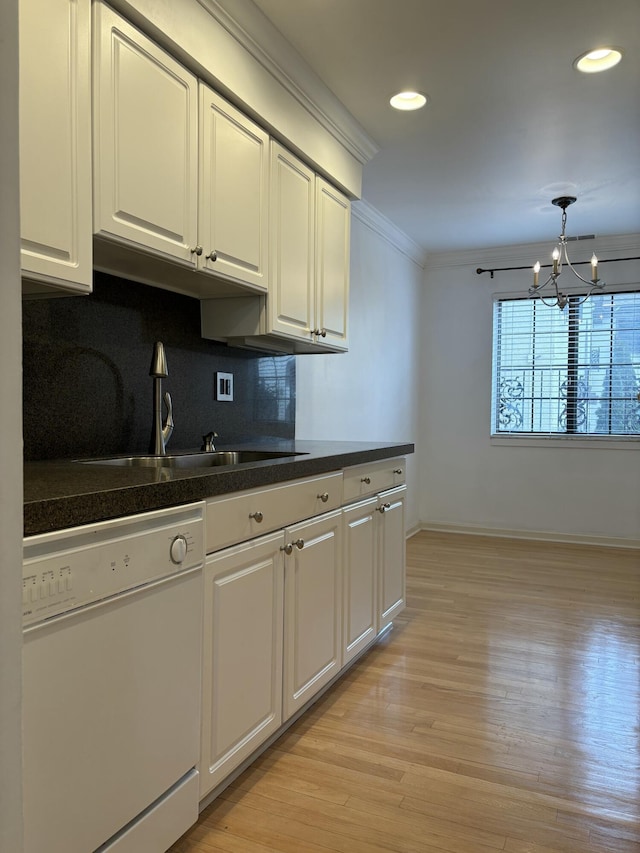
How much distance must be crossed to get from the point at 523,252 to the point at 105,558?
5139 mm

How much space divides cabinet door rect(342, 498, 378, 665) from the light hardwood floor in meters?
0.18

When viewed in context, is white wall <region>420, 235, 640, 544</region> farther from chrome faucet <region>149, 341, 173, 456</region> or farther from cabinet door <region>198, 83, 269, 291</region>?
chrome faucet <region>149, 341, 173, 456</region>

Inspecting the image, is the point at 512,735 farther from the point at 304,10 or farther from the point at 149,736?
the point at 304,10

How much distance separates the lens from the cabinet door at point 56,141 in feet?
4.59

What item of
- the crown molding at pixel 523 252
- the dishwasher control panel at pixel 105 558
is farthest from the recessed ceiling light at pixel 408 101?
the crown molding at pixel 523 252

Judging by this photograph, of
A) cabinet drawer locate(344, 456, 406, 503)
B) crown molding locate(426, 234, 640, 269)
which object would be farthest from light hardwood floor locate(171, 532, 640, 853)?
crown molding locate(426, 234, 640, 269)

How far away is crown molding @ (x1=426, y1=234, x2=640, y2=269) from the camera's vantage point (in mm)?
5176

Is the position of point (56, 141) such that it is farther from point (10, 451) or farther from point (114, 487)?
point (10, 451)

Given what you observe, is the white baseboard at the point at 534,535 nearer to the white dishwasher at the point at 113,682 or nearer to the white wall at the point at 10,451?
the white dishwasher at the point at 113,682

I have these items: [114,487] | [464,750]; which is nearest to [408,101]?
[114,487]

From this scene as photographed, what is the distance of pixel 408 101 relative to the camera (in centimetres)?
292

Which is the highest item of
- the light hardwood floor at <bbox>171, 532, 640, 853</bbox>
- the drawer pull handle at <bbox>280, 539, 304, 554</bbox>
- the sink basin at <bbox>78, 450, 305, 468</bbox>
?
the sink basin at <bbox>78, 450, 305, 468</bbox>

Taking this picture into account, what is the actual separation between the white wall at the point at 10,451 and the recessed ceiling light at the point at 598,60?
2.57 meters

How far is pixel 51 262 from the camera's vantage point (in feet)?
4.87
